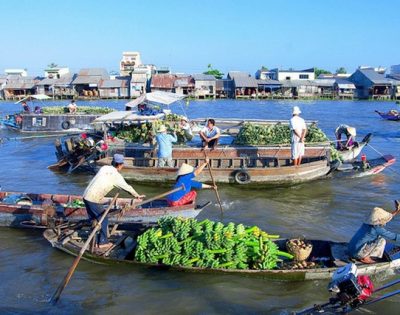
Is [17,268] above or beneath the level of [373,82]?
beneath

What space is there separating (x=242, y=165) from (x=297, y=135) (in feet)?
7.20

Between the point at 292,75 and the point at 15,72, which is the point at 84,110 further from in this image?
the point at 15,72

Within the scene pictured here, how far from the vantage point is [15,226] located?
31.1 ft

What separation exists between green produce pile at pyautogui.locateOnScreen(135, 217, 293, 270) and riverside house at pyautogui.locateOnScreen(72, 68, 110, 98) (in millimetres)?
58215

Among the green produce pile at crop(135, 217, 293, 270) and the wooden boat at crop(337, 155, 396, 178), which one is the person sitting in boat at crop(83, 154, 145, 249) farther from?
the wooden boat at crop(337, 155, 396, 178)

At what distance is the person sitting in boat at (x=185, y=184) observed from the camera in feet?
27.5

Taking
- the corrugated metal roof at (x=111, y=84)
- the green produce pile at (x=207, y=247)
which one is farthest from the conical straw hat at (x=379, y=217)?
the corrugated metal roof at (x=111, y=84)

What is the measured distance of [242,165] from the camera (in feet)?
44.5

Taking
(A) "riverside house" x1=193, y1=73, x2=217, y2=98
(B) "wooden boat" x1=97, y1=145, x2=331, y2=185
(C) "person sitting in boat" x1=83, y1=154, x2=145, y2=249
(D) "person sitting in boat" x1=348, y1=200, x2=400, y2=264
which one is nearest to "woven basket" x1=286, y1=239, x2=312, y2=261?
(D) "person sitting in boat" x1=348, y1=200, x2=400, y2=264

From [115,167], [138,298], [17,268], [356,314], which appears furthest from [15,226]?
[356,314]

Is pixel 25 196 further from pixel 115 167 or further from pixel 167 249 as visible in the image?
pixel 167 249

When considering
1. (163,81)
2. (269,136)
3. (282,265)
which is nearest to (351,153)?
(269,136)

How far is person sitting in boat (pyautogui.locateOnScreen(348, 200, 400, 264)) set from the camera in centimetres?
645

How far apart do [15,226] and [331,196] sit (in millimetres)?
8632
